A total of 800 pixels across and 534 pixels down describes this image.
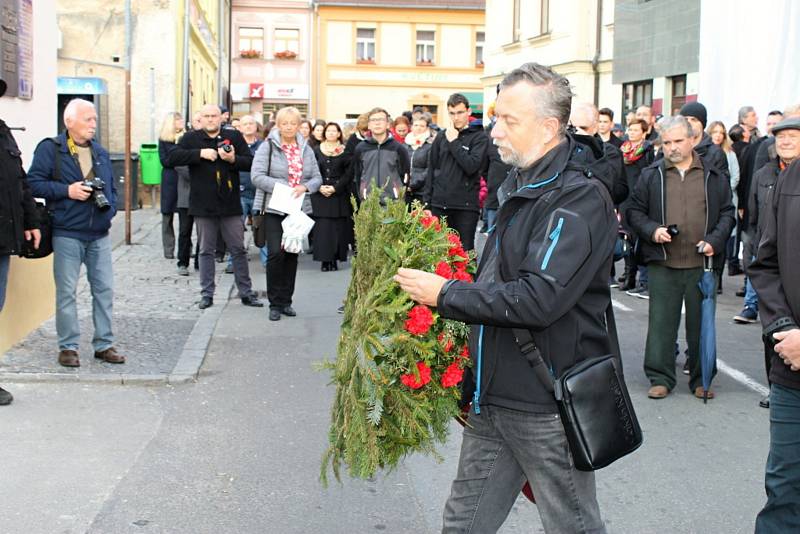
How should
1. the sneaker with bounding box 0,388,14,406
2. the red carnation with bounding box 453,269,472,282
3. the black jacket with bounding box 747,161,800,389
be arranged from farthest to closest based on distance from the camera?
the sneaker with bounding box 0,388,14,406 < the black jacket with bounding box 747,161,800,389 < the red carnation with bounding box 453,269,472,282

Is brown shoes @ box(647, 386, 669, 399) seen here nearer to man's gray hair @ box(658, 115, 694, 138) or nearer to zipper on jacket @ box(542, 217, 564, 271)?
man's gray hair @ box(658, 115, 694, 138)

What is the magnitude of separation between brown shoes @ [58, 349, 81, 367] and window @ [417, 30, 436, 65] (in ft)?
158

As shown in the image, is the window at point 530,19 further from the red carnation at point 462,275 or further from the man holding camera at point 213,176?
the red carnation at point 462,275

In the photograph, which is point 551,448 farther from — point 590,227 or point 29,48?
point 29,48

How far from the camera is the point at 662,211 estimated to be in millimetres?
7234

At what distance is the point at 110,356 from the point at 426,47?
48626 millimetres

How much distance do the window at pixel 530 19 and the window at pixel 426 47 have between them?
22655mm

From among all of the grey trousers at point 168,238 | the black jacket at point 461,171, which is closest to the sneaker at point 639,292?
the black jacket at point 461,171

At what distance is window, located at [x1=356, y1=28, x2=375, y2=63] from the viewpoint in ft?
179

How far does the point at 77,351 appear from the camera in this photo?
7625mm

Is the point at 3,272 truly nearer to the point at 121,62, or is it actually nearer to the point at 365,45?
the point at 121,62

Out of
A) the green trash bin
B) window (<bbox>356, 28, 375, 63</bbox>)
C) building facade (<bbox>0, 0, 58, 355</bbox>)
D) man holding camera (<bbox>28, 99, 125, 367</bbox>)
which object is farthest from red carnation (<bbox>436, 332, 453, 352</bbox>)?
window (<bbox>356, 28, 375, 63</bbox>)

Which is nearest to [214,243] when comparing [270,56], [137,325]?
[137,325]

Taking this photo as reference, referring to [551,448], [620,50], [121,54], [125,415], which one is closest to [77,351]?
[125,415]
